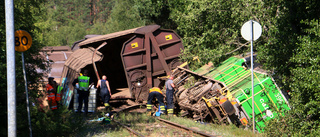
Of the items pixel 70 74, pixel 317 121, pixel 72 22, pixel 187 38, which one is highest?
pixel 72 22

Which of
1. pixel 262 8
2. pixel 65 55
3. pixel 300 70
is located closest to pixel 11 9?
pixel 300 70

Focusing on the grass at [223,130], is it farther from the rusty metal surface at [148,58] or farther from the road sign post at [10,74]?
the road sign post at [10,74]

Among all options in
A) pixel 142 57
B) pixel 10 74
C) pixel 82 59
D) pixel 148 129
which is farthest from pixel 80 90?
pixel 10 74

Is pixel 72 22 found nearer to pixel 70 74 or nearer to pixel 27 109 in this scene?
pixel 70 74

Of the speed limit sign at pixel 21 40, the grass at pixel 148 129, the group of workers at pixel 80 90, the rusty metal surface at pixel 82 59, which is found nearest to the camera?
the speed limit sign at pixel 21 40

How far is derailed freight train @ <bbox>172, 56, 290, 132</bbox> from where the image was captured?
9883 mm

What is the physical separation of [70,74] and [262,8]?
339 inches

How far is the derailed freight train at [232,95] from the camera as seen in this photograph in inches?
389

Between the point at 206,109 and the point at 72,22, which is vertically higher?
the point at 72,22

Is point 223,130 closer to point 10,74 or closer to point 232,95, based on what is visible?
point 232,95

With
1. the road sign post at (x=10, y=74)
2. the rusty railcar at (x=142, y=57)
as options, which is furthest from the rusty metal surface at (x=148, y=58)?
the road sign post at (x=10, y=74)

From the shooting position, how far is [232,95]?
10.2 metres

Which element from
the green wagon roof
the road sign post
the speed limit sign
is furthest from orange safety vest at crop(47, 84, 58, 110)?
the green wagon roof

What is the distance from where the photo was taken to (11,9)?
6.36 metres
